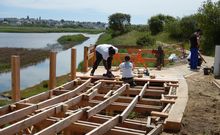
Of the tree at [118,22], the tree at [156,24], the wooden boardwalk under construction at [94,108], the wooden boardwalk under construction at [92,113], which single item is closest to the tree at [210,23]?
the wooden boardwalk under construction at [94,108]

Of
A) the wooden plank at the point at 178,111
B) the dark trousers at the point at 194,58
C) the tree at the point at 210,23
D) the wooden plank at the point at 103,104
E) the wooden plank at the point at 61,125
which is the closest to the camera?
the wooden plank at the point at 61,125

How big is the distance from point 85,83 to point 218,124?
4.74 meters

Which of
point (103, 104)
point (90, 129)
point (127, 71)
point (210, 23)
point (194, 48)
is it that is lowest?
point (90, 129)

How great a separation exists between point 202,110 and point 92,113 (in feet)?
9.05

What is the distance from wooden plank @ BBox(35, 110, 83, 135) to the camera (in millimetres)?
6160

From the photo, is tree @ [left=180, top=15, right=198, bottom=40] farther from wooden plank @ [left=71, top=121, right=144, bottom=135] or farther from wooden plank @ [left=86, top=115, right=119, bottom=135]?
wooden plank @ [left=71, top=121, right=144, bottom=135]

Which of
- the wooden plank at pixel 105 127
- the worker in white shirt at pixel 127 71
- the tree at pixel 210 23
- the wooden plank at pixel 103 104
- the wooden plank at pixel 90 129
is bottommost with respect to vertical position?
the wooden plank at pixel 90 129

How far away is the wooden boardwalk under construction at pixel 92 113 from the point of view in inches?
269

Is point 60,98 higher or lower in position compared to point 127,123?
higher

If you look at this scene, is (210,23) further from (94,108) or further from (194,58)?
(94,108)

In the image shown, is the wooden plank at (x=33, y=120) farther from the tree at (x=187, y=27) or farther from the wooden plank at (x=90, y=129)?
the tree at (x=187, y=27)

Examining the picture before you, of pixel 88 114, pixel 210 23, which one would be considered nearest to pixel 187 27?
pixel 210 23

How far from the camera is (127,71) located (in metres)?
11.4

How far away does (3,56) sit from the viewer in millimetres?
42031
